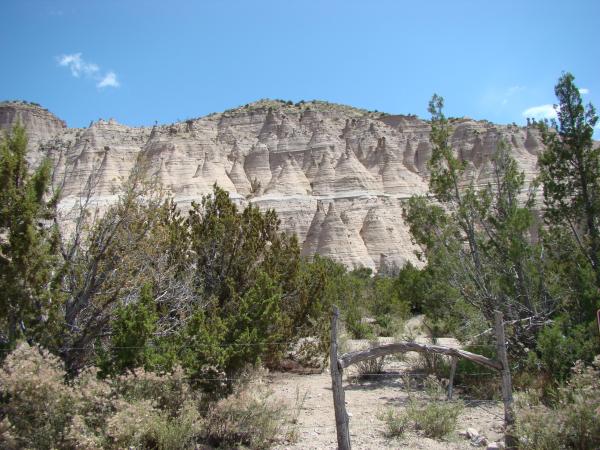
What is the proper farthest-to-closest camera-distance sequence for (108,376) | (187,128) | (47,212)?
(187,128) < (47,212) < (108,376)

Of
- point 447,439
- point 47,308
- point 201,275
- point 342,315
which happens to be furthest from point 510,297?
point 342,315

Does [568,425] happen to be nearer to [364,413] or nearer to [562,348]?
[562,348]

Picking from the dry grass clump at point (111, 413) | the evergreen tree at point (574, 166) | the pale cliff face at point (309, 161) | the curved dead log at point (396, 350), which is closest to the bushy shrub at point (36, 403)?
the dry grass clump at point (111, 413)

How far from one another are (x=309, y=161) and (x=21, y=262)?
54473 millimetres

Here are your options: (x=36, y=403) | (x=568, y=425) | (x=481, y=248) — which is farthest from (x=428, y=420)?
(x=36, y=403)

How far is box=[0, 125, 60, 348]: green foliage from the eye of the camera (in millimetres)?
6609

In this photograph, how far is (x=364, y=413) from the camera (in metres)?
8.94

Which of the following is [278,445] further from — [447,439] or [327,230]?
[327,230]

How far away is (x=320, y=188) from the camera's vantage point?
184 feet

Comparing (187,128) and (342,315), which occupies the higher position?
(187,128)

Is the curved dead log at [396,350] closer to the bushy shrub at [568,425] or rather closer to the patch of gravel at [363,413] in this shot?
the bushy shrub at [568,425]

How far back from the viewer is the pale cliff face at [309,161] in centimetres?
4909

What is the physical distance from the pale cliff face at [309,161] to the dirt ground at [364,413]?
32.7 m

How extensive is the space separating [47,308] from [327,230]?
40158 millimetres
